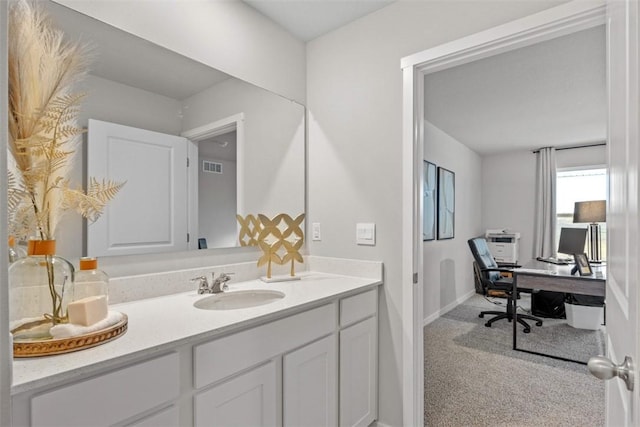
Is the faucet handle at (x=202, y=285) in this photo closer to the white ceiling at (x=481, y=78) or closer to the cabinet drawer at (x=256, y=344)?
the cabinet drawer at (x=256, y=344)

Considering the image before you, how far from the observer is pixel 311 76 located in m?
2.31

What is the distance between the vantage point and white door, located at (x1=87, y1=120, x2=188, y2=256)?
1394 millimetres

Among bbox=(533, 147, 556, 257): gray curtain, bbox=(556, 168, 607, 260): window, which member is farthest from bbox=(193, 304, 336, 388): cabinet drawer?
bbox=(556, 168, 607, 260): window

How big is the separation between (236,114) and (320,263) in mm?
1045

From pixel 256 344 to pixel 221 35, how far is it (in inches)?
61.5

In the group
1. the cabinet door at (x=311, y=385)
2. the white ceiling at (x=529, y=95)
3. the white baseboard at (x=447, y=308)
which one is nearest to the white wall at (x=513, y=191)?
the white ceiling at (x=529, y=95)

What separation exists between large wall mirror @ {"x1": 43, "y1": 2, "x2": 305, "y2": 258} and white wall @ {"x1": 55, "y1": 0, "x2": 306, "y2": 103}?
0.16 ft

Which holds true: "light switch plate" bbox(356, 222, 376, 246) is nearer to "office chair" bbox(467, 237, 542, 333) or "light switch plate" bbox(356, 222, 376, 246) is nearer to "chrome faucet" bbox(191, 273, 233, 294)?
"chrome faucet" bbox(191, 273, 233, 294)

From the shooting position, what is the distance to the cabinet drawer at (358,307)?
→ 5.61 ft

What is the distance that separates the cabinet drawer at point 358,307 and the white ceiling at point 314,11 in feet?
5.30

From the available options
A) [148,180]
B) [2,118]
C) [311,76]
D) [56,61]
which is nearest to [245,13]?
[311,76]

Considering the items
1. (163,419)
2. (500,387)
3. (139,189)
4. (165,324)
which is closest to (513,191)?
(500,387)

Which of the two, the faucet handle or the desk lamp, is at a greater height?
the desk lamp

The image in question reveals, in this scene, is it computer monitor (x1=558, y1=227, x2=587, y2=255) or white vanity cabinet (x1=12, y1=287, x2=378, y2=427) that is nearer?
white vanity cabinet (x1=12, y1=287, x2=378, y2=427)
